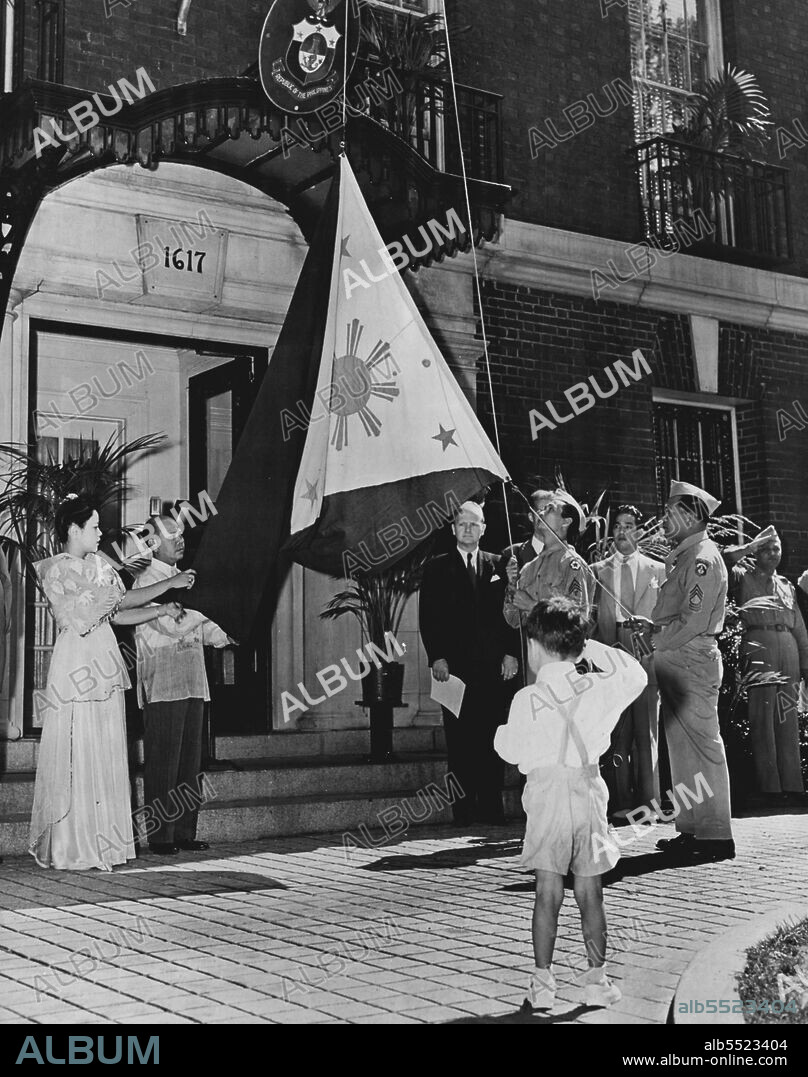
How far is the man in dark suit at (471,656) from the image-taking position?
8414 millimetres

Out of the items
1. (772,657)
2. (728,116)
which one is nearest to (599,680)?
(772,657)

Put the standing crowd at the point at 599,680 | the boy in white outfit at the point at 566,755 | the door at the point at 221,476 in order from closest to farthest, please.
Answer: the boy in white outfit at the point at 566,755 < the standing crowd at the point at 599,680 < the door at the point at 221,476

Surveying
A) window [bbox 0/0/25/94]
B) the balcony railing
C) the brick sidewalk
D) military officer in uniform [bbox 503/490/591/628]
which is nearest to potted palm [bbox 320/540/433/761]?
military officer in uniform [bbox 503/490/591/628]

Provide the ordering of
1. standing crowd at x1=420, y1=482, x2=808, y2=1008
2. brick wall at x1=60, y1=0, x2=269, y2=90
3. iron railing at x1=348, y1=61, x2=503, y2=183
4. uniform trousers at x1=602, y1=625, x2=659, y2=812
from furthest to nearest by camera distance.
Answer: iron railing at x1=348, y1=61, x2=503, y2=183
brick wall at x1=60, y1=0, x2=269, y2=90
uniform trousers at x1=602, y1=625, x2=659, y2=812
standing crowd at x1=420, y1=482, x2=808, y2=1008

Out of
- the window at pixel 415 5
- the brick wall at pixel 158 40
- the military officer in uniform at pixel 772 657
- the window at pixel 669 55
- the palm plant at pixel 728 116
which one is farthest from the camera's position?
the window at pixel 669 55

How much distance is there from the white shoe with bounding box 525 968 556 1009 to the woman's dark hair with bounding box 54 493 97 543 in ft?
13.5

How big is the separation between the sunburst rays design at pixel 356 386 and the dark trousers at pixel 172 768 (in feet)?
6.18

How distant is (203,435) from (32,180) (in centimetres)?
350

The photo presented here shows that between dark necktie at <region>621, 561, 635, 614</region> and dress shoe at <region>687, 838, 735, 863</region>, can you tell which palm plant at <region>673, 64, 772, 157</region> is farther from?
dress shoe at <region>687, 838, 735, 863</region>

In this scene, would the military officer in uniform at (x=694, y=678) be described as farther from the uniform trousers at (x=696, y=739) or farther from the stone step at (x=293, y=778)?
the stone step at (x=293, y=778)

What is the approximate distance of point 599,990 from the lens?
409 cm

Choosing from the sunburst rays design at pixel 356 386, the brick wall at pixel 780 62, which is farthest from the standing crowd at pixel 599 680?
the brick wall at pixel 780 62

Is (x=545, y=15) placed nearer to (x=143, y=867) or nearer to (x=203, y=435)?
(x=203, y=435)

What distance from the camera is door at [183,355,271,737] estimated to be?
34.1 ft
